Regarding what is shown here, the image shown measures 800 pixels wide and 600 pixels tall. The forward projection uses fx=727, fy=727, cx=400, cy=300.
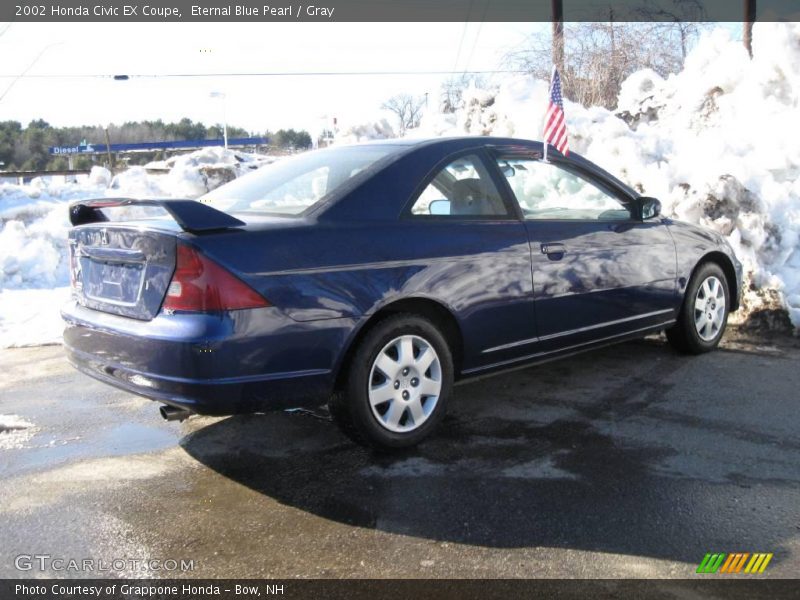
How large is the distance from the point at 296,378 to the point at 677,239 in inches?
126

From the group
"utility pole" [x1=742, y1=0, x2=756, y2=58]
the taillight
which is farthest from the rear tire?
"utility pole" [x1=742, y1=0, x2=756, y2=58]

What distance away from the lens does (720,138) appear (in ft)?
28.8

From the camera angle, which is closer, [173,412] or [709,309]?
[173,412]

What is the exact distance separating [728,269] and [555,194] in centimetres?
169

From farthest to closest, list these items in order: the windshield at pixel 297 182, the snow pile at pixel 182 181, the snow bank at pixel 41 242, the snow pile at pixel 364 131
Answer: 1. the snow pile at pixel 364 131
2. the snow pile at pixel 182 181
3. the snow bank at pixel 41 242
4. the windshield at pixel 297 182

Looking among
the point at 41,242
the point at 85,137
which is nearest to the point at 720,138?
the point at 41,242

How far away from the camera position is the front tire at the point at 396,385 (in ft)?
11.6

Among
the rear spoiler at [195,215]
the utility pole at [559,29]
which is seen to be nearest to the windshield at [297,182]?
the rear spoiler at [195,215]

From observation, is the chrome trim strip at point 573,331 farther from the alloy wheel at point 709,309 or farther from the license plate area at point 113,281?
the license plate area at point 113,281

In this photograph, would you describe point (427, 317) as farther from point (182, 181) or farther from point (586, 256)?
point (182, 181)

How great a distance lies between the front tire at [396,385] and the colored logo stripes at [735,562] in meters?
1.53

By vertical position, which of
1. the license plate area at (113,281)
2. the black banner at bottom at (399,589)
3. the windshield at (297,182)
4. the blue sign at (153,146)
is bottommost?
the black banner at bottom at (399,589)

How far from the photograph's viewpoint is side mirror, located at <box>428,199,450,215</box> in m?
3.94

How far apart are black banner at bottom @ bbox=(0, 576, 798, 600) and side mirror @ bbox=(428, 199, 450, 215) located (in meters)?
1.99
